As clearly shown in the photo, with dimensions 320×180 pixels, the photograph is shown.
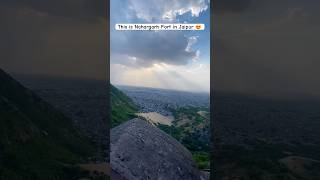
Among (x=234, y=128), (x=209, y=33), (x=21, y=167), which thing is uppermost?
(x=209, y=33)

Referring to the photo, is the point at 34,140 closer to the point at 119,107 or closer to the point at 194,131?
the point at 119,107

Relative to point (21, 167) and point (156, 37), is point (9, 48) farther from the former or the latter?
point (156, 37)

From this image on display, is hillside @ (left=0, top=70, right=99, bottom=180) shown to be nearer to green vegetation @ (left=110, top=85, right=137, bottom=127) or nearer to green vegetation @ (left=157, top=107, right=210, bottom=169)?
green vegetation @ (left=110, top=85, right=137, bottom=127)

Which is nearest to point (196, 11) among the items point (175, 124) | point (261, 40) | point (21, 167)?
point (261, 40)

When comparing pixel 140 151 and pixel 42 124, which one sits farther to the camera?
pixel 42 124

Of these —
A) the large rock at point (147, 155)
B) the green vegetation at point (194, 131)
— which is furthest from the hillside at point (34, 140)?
the green vegetation at point (194, 131)

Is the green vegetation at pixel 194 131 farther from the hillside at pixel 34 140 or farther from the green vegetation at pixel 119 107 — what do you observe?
the hillside at pixel 34 140

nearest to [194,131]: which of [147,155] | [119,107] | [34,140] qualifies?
[147,155]
